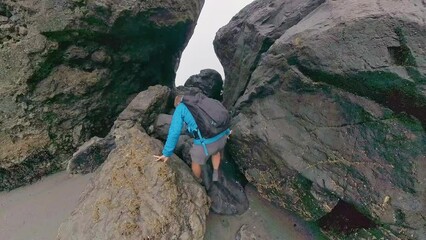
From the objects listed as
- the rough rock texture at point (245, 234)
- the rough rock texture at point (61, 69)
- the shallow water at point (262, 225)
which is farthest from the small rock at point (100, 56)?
the rough rock texture at point (245, 234)

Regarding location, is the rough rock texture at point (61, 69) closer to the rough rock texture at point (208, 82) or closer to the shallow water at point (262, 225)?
→ the rough rock texture at point (208, 82)

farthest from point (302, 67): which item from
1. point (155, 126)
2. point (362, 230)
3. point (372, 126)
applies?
point (155, 126)

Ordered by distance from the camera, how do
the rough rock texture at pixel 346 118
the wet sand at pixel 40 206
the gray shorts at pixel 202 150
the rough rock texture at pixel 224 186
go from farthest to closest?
the rough rock texture at pixel 224 186 < the gray shorts at pixel 202 150 < the wet sand at pixel 40 206 < the rough rock texture at pixel 346 118

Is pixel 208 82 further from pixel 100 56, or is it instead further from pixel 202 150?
pixel 202 150

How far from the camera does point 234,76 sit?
36.5 ft

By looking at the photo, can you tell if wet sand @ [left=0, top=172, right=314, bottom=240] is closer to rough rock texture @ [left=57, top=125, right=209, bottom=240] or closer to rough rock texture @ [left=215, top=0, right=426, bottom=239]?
rough rock texture @ [left=215, top=0, right=426, bottom=239]

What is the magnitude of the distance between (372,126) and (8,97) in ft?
28.7

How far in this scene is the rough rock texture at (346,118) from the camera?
17.8 feet

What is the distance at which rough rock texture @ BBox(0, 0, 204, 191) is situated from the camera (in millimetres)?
8227

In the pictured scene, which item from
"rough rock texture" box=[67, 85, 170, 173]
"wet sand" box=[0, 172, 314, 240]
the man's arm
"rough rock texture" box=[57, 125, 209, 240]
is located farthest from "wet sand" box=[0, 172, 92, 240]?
the man's arm

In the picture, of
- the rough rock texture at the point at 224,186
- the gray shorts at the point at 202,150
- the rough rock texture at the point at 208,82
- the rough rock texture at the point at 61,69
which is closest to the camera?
the gray shorts at the point at 202,150

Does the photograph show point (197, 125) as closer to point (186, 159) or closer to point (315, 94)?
point (186, 159)

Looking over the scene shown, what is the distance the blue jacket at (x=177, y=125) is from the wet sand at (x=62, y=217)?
1.89 m

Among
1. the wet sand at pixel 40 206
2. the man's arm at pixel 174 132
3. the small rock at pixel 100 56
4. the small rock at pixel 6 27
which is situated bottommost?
the wet sand at pixel 40 206
